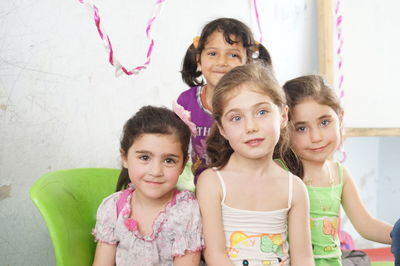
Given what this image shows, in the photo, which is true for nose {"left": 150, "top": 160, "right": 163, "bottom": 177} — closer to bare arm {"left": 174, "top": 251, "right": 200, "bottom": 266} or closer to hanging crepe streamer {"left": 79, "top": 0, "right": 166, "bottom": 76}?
bare arm {"left": 174, "top": 251, "right": 200, "bottom": 266}

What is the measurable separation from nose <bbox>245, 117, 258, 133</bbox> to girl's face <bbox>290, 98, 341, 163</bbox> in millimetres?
226

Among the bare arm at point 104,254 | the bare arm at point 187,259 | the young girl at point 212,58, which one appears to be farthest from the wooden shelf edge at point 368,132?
the bare arm at point 104,254

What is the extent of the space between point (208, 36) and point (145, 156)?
1.88 ft

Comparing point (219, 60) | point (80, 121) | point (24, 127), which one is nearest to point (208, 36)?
point (219, 60)

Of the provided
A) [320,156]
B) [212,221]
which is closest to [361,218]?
[320,156]

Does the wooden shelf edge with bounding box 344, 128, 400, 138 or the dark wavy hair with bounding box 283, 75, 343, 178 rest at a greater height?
the dark wavy hair with bounding box 283, 75, 343, 178

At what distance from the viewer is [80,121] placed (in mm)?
1969

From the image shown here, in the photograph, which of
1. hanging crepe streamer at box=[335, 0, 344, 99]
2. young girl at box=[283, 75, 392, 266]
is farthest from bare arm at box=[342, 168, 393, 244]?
hanging crepe streamer at box=[335, 0, 344, 99]

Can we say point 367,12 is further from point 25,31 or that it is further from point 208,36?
point 25,31

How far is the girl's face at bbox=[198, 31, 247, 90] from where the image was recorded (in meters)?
1.65

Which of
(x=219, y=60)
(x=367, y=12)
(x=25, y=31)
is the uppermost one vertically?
(x=367, y=12)

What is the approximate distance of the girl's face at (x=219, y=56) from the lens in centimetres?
165

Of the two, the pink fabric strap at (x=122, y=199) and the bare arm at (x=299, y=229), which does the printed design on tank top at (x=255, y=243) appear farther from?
the pink fabric strap at (x=122, y=199)

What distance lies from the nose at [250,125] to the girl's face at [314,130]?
23 cm
